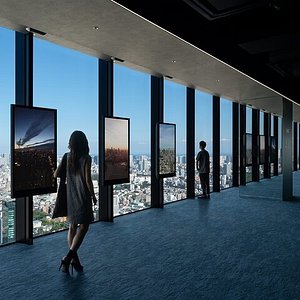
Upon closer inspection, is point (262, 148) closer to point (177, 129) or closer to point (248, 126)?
point (248, 126)

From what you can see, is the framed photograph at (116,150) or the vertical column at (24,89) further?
the framed photograph at (116,150)

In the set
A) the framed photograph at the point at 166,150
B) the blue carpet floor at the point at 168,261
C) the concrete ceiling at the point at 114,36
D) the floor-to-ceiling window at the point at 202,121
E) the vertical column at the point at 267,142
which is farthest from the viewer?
the vertical column at the point at 267,142

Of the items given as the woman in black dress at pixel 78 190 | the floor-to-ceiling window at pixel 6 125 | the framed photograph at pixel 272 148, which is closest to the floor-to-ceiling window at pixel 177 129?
the floor-to-ceiling window at pixel 6 125

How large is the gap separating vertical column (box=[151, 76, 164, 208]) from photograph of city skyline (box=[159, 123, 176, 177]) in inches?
12.0

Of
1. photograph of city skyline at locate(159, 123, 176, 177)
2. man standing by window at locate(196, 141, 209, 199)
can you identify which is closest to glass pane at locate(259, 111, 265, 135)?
man standing by window at locate(196, 141, 209, 199)

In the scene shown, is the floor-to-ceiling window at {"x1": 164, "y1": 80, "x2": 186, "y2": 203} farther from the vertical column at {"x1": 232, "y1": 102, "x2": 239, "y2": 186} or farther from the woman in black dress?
the woman in black dress

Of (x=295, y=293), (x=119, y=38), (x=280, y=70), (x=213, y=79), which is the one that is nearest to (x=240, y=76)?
(x=213, y=79)

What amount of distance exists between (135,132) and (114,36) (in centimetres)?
287

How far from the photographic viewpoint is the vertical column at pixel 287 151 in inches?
392

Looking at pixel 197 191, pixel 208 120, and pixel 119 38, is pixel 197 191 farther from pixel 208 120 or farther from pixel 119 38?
pixel 119 38

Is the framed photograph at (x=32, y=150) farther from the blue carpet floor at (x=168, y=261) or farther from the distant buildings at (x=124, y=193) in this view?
the blue carpet floor at (x=168, y=261)

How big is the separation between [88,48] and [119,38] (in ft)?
2.84

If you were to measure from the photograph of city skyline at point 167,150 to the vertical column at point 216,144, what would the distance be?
11.8 feet

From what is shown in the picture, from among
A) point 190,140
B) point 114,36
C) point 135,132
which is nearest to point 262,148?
point 190,140
